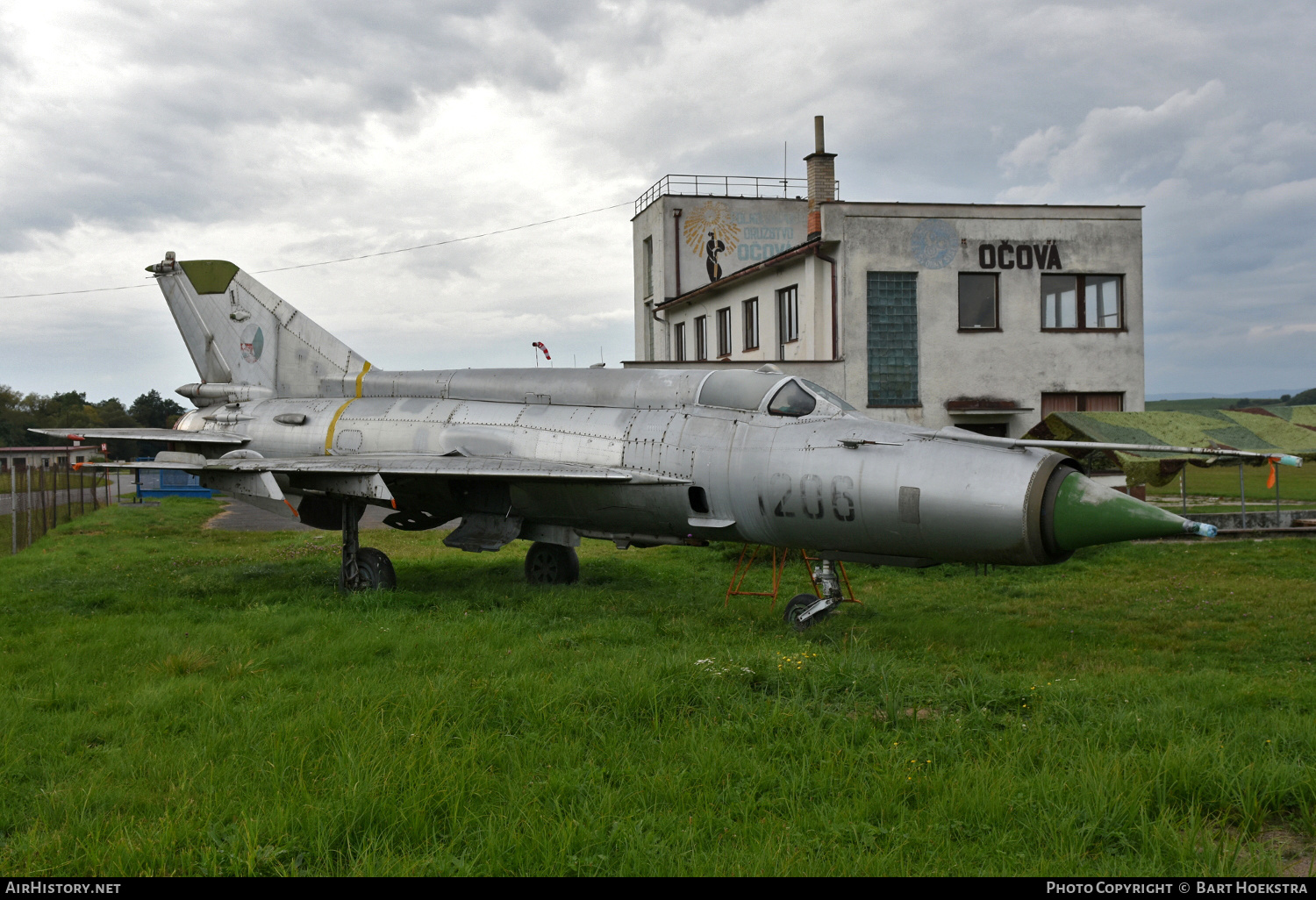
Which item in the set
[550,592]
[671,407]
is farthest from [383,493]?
[671,407]

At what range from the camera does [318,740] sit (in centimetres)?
504

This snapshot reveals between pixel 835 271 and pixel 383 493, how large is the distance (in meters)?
13.6

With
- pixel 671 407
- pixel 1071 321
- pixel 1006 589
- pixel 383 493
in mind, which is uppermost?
pixel 1071 321

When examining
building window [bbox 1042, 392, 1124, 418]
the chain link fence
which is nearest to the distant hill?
building window [bbox 1042, 392, 1124, 418]

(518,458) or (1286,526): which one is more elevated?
(518,458)

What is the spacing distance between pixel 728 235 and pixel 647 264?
3621 mm

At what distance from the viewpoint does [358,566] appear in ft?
36.4

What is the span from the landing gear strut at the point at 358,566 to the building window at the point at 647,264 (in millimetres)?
23333

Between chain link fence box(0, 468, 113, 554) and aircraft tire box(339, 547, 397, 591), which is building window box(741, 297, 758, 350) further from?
chain link fence box(0, 468, 113, 554)

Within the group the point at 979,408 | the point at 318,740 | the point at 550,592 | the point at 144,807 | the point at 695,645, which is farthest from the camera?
the point at 979,408

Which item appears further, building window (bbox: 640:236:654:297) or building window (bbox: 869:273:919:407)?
building window (bbox: 640:236:654:297)

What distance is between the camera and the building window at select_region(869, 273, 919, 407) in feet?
67.1

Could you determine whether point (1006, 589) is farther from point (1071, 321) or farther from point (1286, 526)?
point (1071, 321)

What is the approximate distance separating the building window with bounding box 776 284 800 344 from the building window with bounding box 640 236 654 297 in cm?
1080
